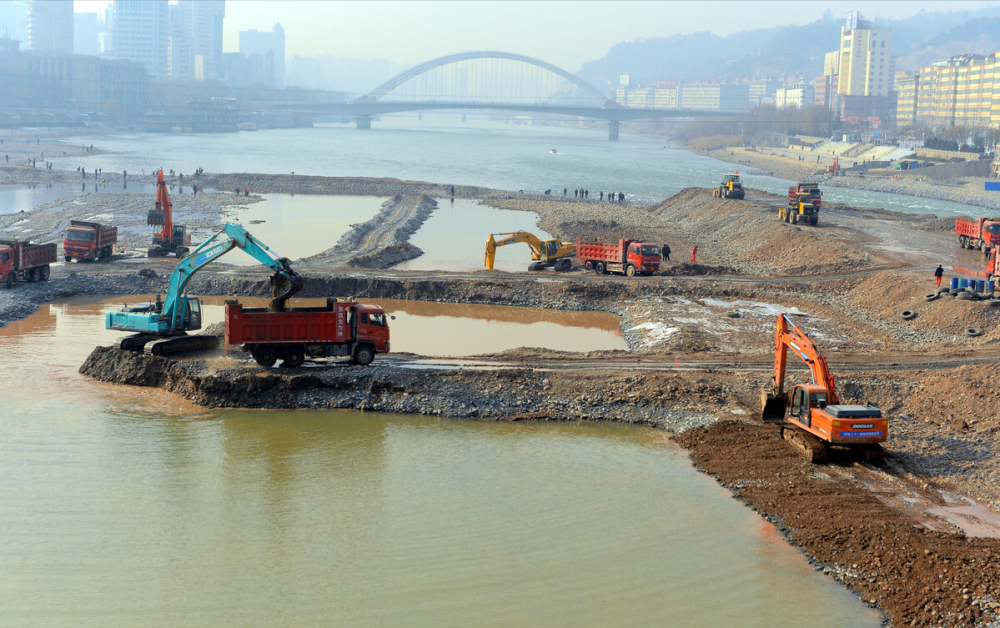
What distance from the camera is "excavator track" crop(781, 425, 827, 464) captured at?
64.5 feet

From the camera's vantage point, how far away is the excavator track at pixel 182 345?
25.5 m

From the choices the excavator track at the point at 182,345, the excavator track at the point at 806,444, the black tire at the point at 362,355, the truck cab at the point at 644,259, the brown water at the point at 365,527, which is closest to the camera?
the brown water at the point at 365,527

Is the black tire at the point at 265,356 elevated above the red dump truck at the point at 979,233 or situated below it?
below

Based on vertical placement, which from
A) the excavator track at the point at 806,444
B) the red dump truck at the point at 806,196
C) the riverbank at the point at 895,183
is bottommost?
the excavator track at the point at 806,444

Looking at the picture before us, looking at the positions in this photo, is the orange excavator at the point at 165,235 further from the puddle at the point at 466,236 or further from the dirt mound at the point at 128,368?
the dirt mound at the point at 128,368

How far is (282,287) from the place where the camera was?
81.1 feet

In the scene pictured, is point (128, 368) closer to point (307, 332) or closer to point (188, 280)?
point (188, 280)

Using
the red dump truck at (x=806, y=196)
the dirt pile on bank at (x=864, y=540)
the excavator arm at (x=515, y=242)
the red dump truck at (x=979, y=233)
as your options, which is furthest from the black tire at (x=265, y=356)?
the red dump truck at (x=806, y=196)

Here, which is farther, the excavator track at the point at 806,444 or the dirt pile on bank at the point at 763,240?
the dirt pile on bank at the point at 763,240

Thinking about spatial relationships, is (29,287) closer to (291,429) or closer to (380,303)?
(380,303)

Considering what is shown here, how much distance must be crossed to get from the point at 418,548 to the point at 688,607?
4784 millimetres

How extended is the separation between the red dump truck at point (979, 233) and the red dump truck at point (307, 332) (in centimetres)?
3337

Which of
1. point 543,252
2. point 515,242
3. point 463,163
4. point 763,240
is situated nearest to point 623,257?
point 543,252

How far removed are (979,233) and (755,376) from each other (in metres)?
28.2
